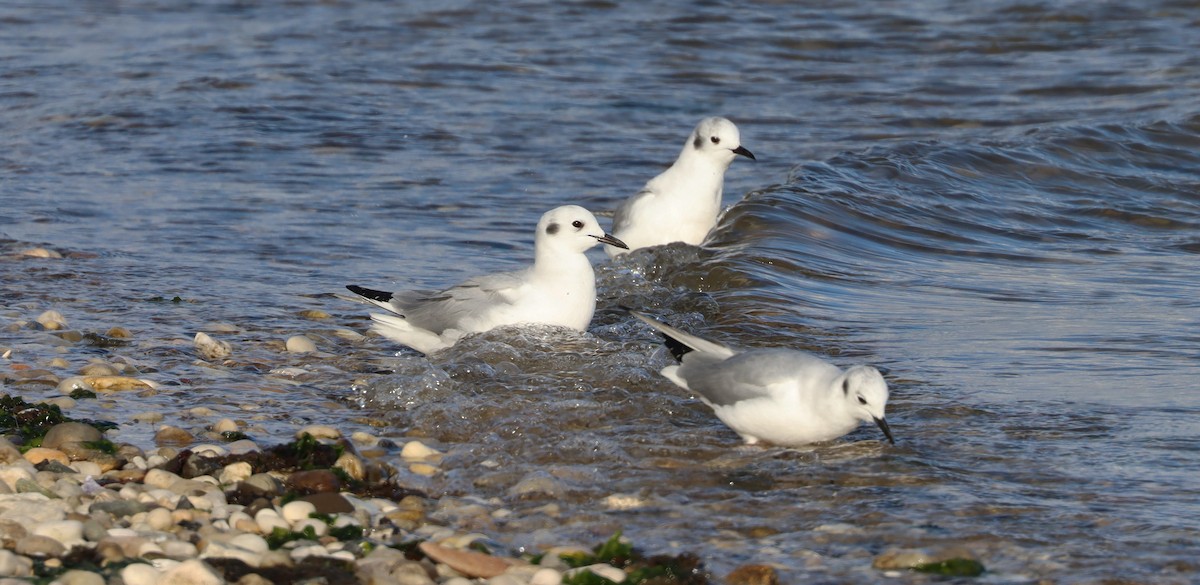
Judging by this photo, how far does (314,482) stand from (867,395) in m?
1.73

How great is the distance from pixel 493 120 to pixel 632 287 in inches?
193

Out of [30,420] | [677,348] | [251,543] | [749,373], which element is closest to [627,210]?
[677,348]

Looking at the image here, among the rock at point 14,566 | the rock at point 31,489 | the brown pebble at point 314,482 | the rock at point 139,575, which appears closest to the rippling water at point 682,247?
the brown pebble at point 314,482

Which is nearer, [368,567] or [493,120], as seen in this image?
[368,567]

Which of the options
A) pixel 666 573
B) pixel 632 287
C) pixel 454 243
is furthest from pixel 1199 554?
pixel 454 243

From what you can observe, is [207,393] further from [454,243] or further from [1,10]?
[1,10]

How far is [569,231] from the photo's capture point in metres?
6.58

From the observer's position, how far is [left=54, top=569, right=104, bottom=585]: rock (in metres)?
3.71

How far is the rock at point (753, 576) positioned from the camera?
4027 millimetres

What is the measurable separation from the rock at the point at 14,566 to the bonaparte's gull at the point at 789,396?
91.9 inches

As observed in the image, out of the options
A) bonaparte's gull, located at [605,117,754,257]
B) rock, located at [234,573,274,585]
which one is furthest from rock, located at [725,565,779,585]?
bonaparte's gull, located at [605,117,754,257]

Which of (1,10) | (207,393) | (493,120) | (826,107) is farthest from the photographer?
(1,10)

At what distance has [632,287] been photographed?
793 centimetres

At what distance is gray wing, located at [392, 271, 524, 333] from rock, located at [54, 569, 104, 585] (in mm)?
2782
